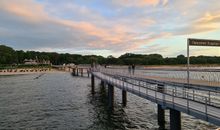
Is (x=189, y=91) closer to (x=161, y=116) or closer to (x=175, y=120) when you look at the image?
(x=161, y=116)

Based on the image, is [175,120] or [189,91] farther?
[189,91]

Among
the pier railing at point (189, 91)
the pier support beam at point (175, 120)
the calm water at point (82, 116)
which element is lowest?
the calm water at point (82, 116)

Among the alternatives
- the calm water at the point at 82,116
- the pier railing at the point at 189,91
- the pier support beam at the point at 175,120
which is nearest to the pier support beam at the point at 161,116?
the calm water at the point at 82,116

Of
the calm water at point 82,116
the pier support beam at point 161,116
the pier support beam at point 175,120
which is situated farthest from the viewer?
the calm water at point 82,116

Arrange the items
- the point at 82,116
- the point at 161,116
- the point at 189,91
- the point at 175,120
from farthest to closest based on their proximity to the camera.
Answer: the point at 82,116 < the point at 161,116 < the point at 189,91 < the point at 175,120

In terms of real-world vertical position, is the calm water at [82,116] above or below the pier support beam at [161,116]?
below

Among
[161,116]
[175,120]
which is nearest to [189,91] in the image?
[161,116]

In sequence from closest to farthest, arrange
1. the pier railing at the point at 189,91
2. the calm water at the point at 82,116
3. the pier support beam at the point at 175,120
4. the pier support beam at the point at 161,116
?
the pier railing at the point at 189,91 < the pier support beam at the point at 175,120 < the pier support beam at the point at 161,116 < the calm water at the point at 82,116

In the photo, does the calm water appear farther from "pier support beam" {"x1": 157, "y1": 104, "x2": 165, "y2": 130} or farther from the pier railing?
the pier railing

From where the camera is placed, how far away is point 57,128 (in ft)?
95.7

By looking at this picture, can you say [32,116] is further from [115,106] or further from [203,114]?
[203,114]

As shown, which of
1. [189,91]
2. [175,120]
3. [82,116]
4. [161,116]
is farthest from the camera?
[82,116]

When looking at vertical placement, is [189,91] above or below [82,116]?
above

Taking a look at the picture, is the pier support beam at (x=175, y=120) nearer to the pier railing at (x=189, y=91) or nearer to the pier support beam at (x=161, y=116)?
the pier railing at (x=189, y=91)
